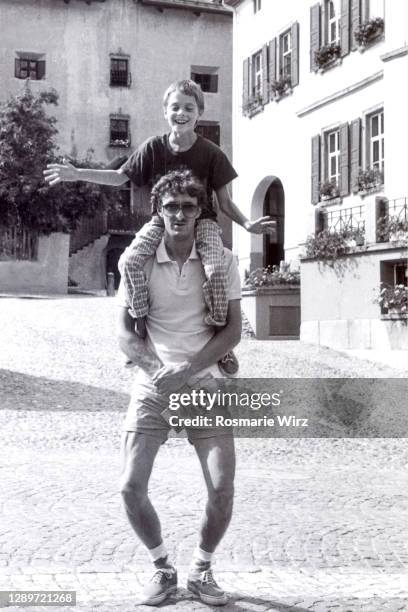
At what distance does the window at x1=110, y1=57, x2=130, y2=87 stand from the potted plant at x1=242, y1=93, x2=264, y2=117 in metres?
13.9

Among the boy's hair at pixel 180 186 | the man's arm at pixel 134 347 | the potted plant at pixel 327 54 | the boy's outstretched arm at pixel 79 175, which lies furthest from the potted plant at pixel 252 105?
the man's arm at pixel 134 347

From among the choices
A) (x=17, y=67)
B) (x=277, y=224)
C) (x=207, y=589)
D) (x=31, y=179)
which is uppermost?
(x=17, y=67)

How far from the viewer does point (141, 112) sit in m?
36.5

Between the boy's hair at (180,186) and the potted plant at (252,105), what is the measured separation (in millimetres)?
19257

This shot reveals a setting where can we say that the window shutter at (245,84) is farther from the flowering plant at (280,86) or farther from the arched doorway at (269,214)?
the arched doorway at (269,214)

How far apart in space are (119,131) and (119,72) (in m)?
2.19

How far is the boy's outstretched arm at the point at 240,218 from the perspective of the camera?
177 inches

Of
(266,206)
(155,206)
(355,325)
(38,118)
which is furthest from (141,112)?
(155,206)

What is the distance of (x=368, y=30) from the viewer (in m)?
18.1

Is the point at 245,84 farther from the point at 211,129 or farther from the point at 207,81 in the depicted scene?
the point at 207,81

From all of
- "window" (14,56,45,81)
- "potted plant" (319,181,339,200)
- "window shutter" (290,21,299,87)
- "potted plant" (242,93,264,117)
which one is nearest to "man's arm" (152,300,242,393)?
"potted plant" (319,181,339,200)

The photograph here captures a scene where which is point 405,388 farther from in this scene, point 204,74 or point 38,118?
point 204,74

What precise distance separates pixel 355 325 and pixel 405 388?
9.13 feet

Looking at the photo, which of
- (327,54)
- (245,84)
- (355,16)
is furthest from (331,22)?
(245,84)
